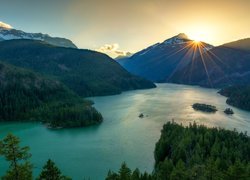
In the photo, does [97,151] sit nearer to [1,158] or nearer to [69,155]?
[69,155]

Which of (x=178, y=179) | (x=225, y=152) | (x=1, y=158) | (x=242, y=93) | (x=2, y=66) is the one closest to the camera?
(x=178, y=179)

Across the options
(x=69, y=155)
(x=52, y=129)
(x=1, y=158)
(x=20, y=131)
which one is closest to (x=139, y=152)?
(x=69, y=155)

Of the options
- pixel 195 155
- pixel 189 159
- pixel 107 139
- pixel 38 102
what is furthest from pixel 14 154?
pixel 38 102

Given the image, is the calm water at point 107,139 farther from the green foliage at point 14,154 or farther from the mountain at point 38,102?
the green foliage at point 14,154

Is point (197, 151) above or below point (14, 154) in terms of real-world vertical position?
below

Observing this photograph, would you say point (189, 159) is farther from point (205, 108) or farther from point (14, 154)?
point (205, 108)

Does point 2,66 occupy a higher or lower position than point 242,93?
higher

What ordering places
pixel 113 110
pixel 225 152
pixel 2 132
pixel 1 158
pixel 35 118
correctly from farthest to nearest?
pixel 113 110, pixel 35 118, pixel 2 132, pixel 1 158, pixel 225 152
